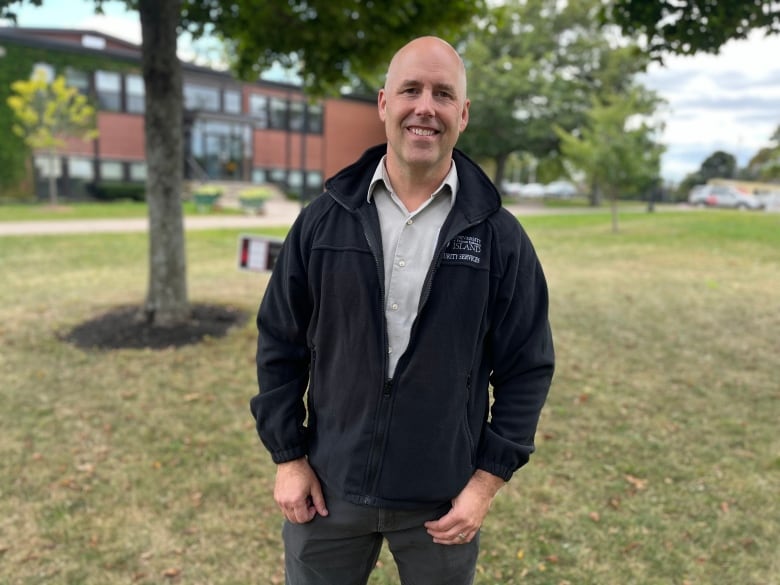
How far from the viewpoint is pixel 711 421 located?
→ 4.93 metres

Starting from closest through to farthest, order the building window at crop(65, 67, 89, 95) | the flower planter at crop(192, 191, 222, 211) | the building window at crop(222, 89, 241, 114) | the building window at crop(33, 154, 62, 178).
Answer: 1. the flower planter at crop(192, 191, 222, 211)
2. the building window at crop(33, 154, 62, 178)
3. the building window at crop(65, 67, 89, 95)
4. the building window at crop(222, 89, 241, 114)

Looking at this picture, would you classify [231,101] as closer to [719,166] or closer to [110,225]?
[110,225]

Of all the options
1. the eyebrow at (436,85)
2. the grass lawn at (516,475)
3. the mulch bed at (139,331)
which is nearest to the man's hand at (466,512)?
the eyebrow at (436,85)

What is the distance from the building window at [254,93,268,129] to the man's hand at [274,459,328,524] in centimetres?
3682

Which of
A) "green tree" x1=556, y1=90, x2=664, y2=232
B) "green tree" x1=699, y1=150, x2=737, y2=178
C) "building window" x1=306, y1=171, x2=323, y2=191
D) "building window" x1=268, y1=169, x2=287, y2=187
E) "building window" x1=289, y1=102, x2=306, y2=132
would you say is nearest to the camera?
"green tree" x1=556, y1=90, x2=664, y2=232

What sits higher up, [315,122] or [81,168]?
[315,122]

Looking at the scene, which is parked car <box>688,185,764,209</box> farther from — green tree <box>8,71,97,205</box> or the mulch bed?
the mulch bed

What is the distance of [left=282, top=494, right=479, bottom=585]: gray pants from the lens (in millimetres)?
1827

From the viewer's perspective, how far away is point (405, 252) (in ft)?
5.72

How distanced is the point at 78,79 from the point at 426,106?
33.7 meters

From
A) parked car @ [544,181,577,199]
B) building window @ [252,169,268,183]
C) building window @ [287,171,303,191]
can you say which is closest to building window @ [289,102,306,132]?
building window @ [287,171,303,191]

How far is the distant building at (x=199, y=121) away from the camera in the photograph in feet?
97.7

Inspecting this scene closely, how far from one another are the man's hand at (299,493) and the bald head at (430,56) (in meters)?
1.16

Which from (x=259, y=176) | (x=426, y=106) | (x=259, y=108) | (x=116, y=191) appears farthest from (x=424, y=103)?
(x=259, y=108)
